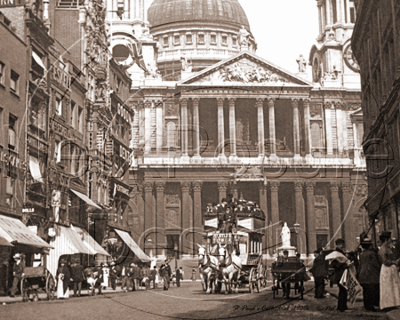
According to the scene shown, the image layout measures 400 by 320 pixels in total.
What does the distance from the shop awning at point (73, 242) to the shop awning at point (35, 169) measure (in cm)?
335

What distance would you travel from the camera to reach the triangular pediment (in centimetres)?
9219

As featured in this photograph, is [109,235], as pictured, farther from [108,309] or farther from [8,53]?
[108,309]

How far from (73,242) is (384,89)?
1838 cm

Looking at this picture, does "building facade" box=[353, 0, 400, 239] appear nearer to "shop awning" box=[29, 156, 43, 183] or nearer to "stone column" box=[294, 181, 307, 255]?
"shop awning" box=[29, 156, 43, 183]

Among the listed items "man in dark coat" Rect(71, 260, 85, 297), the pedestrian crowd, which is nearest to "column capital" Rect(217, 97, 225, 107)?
"man in dark coat" Rect(71, 260, 85, 297)

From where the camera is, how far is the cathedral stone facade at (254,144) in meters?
88.9

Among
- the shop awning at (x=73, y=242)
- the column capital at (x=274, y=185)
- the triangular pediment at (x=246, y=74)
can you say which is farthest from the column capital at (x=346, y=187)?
the shop awning at (x=73, y=242)

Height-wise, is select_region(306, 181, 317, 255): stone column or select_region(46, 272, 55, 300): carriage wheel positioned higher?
select_region(306, 181, 317, 255): stone column

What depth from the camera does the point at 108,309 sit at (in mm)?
20281

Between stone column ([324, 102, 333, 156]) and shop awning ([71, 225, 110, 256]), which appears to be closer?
shop awning ([71, 225, 110, 256])

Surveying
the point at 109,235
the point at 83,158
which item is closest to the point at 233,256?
the point at 83,158

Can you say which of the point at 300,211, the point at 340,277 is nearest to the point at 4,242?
the point at 340,277

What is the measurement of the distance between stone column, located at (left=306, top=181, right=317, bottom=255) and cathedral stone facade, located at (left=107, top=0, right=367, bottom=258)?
13cm

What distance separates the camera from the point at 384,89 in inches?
1359
